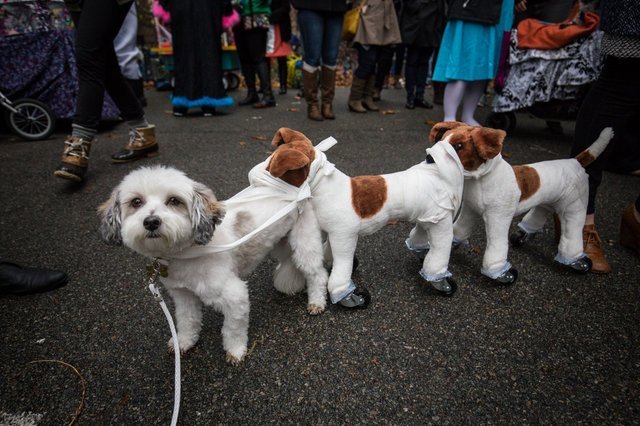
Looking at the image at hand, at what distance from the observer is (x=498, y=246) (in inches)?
79.2

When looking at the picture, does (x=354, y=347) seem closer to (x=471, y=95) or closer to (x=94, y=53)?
(x=94, y=53)

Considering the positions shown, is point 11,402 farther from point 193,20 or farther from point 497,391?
point 193,20

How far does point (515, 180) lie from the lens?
1.92 metres

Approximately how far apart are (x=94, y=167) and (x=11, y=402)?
9.46 ft

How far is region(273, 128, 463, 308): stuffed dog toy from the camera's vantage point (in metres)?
1.78

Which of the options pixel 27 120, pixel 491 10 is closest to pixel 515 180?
pixel 491 10

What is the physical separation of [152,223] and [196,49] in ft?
15.3

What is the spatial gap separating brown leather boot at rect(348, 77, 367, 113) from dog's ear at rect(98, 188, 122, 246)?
18.1 feet

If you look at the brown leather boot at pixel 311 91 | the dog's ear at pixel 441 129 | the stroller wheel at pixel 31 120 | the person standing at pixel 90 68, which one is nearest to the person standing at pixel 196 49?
the brown leather boot at pixel 311 91

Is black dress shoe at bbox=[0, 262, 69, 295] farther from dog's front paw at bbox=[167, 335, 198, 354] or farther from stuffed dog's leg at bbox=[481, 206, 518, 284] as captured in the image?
stuffed dog's leg at bbox=[481, 206, 518, 284]

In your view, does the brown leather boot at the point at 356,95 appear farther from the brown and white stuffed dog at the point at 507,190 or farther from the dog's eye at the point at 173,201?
the dog's eye at the point at 173,201

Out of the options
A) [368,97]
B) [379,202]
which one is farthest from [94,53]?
[368,97]

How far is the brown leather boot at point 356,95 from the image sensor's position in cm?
627

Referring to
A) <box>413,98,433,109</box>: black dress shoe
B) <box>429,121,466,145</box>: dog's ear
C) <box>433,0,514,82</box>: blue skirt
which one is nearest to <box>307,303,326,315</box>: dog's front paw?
<box>429,121,466,145</box>: dog's ear
